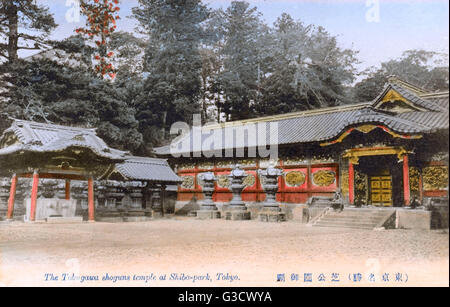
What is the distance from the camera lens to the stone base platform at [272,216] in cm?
1508

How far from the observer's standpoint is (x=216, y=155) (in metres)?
19.8

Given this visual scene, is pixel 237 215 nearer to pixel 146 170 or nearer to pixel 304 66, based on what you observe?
pixel 146 170

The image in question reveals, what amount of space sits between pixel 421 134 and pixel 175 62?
1274 centimetres

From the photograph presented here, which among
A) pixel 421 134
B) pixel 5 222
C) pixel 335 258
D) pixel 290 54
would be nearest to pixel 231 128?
pixel 290 54

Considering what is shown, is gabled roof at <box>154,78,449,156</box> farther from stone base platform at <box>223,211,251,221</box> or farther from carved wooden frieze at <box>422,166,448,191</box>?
stone base platform at <box>223,211,251,221</box>

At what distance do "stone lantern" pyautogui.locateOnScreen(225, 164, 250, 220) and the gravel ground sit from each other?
7.52 meters

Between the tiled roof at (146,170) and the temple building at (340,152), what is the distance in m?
2.00

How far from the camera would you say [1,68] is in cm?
1286

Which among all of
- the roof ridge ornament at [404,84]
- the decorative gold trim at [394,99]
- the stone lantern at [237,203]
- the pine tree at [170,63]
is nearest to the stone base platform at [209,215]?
the stone lantern at [237,203]

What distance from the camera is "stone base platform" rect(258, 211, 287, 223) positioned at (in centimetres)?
1508

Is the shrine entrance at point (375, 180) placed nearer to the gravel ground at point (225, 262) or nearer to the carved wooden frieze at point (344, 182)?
the carved wooden frieze at point (344, 182)

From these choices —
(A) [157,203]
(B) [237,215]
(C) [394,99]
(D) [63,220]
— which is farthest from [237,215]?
(C) [394,99]

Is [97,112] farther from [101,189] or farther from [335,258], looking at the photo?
[335,258]

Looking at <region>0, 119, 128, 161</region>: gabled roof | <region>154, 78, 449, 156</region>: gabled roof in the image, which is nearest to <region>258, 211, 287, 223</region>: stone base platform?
<region>154, 78, 449, 156</region>: gabled roof
